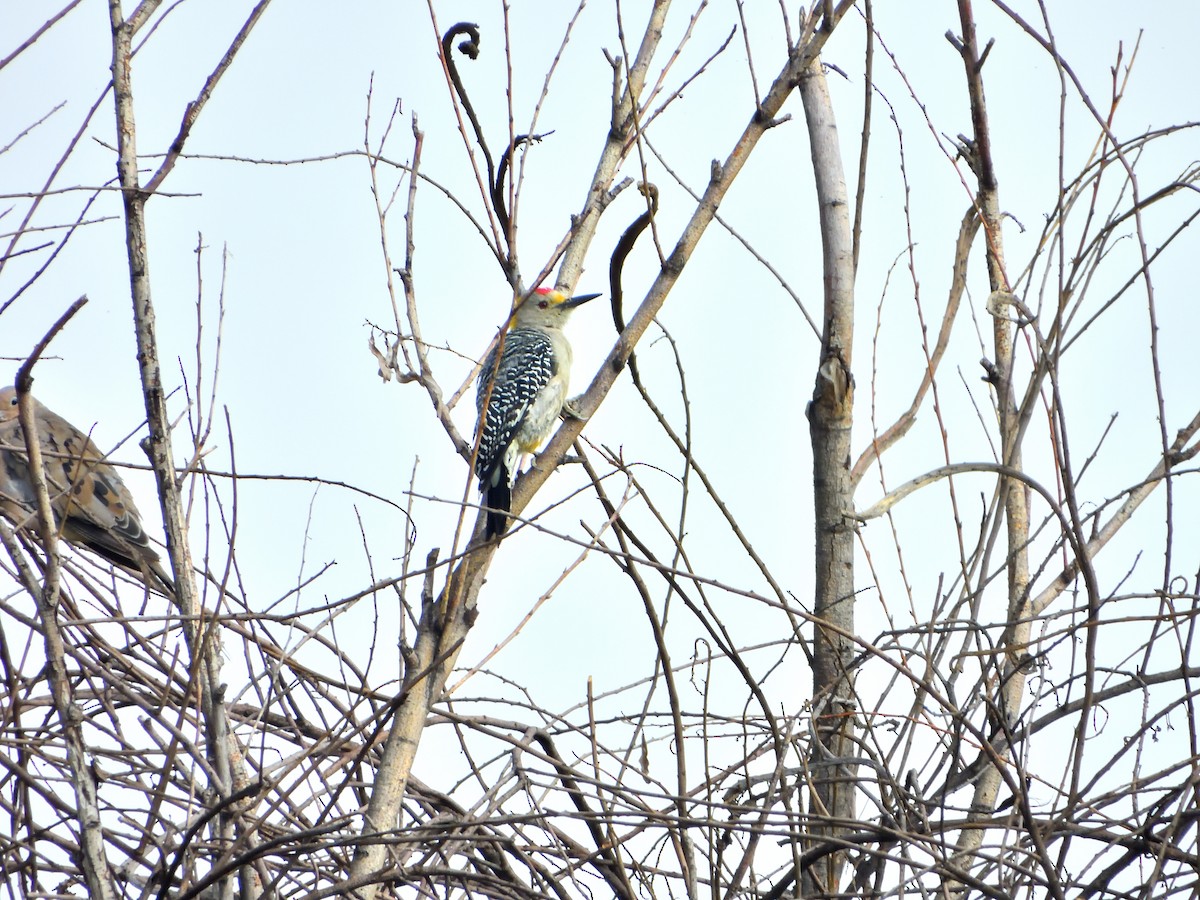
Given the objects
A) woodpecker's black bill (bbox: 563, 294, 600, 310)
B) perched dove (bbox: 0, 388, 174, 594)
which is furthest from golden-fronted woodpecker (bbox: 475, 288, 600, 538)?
perched dove (bbox: 0, 388, 174, 594)

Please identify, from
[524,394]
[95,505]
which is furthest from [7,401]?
[524,394]

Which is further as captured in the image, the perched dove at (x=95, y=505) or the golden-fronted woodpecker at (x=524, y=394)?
the perched dove at (x=95, y=505)

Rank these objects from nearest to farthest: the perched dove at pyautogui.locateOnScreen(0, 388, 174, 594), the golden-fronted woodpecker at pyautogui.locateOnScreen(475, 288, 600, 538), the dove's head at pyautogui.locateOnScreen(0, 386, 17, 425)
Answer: the golden-fronted woodpecker at pyautogui.locateOnScreen(475, 288, 600, 538), the perched dove at pyautogui.locateOnScreen(0, 388, 174, 594), the dove's head at pyautogui.locateOnScreen(0, 386, 17, 425)

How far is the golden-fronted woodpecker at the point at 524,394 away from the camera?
5.16m

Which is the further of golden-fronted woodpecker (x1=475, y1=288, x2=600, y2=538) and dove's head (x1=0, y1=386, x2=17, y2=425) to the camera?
dove's head (x1=0, y1=386, x2=17, y2=425)

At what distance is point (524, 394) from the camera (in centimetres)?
541

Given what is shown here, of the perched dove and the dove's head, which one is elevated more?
the dove's head

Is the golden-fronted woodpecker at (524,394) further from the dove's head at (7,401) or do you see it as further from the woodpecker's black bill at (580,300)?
the dove's head at (7,401)

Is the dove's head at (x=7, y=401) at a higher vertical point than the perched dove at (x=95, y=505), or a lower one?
higher

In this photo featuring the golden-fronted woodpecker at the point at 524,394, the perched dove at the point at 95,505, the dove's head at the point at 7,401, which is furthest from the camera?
the dove's head at the point at 7,401

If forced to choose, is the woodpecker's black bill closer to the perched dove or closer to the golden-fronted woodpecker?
the golden-fronted woodpecker

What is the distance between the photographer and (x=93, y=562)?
113 inches

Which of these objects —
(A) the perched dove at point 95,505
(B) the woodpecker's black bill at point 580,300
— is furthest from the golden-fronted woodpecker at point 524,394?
(A) the perched dove at point 95,505

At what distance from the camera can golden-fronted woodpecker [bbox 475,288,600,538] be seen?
5156 mm
